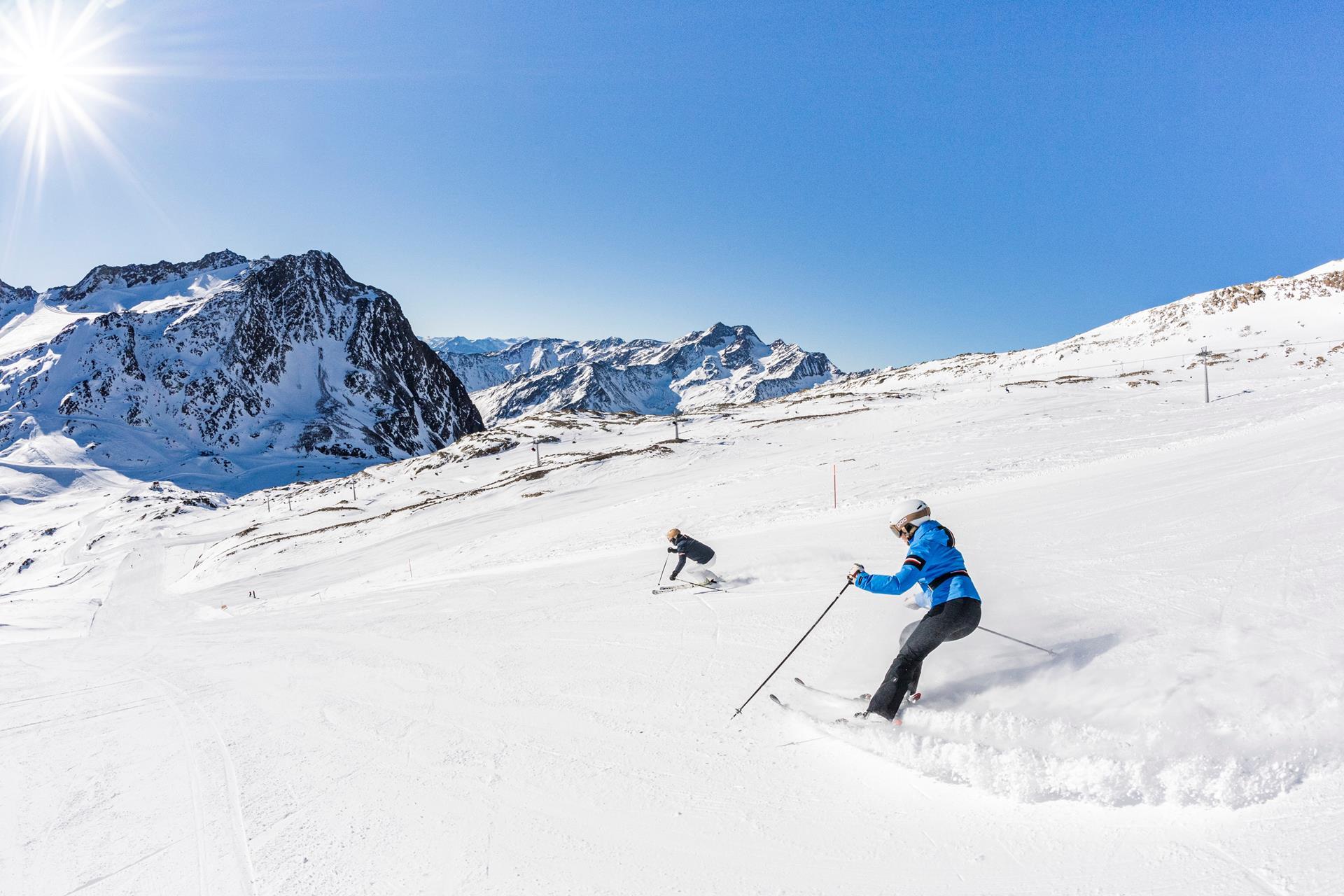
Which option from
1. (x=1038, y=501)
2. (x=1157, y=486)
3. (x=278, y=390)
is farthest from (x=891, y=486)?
(x=278, y=390)

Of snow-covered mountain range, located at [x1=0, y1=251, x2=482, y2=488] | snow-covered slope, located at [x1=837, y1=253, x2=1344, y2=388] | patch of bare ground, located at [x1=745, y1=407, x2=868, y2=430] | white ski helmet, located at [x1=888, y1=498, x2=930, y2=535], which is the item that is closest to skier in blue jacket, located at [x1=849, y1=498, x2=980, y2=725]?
white ski helmet, located at [x1=888, y1=498, x2=930, y2=535]

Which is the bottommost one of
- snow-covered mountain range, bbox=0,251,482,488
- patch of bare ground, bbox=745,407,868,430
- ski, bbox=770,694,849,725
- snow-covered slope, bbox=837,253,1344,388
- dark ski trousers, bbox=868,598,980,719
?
ski, bbox=770,694,849,725

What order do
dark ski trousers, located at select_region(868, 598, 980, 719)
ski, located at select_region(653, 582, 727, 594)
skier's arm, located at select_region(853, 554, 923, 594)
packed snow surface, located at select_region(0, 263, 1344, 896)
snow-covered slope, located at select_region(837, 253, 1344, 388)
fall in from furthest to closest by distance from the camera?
snow-covered slope, located at select_region(837, 253, 1344, 388), ski, located at select_region(653, 582, 727, 594), skier's arm, located at select_region(853, 554, 923, 594), dark ski trousers, located at select_region(868, 598, 980, 719), packed snow surface, located at select_region(0, 263, 1344, 896)

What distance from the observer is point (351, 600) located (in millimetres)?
18484

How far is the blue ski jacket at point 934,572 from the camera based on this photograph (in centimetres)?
589

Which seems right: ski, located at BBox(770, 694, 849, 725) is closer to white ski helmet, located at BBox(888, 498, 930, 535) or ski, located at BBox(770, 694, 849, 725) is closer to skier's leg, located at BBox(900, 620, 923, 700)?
skier's leg, located at BBox(900, 620, 923, 700)

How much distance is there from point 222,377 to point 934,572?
203m

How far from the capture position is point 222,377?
15925 centimetres

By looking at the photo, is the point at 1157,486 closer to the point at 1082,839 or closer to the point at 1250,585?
the point at 1250,585

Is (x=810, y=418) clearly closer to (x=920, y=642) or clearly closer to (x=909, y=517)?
(x=909, y=517)

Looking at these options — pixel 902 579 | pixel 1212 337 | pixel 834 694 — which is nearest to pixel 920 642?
pixel 902 579

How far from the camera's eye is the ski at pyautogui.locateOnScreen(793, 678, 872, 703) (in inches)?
262

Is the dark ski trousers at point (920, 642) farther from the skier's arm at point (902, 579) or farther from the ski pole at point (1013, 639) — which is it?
the ski pole at point (1013, 639)

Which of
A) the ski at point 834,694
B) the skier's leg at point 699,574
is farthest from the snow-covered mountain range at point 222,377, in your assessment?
the ski at point 834,694
